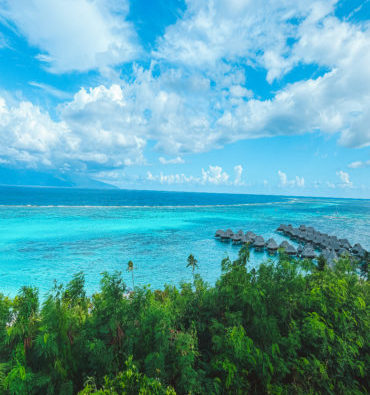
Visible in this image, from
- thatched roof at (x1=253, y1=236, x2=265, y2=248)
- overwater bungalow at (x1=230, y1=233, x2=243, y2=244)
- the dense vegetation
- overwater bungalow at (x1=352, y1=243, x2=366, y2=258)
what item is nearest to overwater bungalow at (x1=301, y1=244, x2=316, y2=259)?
thatched roof at (x1=253, y1=236, x2=265, y2=248)

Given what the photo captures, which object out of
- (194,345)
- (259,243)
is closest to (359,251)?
(259,243)

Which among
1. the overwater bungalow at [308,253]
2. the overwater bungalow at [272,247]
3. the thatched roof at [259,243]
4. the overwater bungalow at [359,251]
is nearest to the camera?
the overwater bungalow at [308,253]

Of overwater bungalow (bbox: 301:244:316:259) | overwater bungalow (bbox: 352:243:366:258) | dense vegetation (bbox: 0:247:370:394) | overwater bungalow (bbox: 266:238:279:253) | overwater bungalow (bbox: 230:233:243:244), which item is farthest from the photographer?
overwater bungalow (bbox: 230:233:243:244)

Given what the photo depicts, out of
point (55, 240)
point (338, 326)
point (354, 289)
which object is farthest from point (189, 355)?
point (55, 240)

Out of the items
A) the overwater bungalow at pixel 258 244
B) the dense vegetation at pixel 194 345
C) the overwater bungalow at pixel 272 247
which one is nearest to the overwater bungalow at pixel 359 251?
the overwater bungalow at pixel 272 247

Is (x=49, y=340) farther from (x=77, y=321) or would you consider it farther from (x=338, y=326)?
(x=338, y=326)

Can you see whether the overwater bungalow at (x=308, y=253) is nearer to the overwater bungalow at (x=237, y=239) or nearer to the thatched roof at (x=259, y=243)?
the thatched roof at (x=259, y=243)

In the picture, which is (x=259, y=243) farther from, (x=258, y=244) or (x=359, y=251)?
(x=359, y=251)

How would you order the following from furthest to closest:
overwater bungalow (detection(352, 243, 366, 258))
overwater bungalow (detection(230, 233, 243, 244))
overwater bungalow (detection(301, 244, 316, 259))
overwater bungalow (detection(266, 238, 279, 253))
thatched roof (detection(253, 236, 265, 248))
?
overwater bungalow (detection(230, 233, 243, 244))
thatched roof (detection(253, 236, 265, 248))
overwater bungalow (detection(266, 238, 279, 253))
overwater bungalow (detection(352, 243, 366, 258))
overwater bungalow (detection(301, 244, 316, 259))

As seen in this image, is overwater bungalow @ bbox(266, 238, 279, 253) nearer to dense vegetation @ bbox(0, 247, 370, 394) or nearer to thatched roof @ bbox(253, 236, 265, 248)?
thatched roof @ bbox(253, 236, 265, 248)
